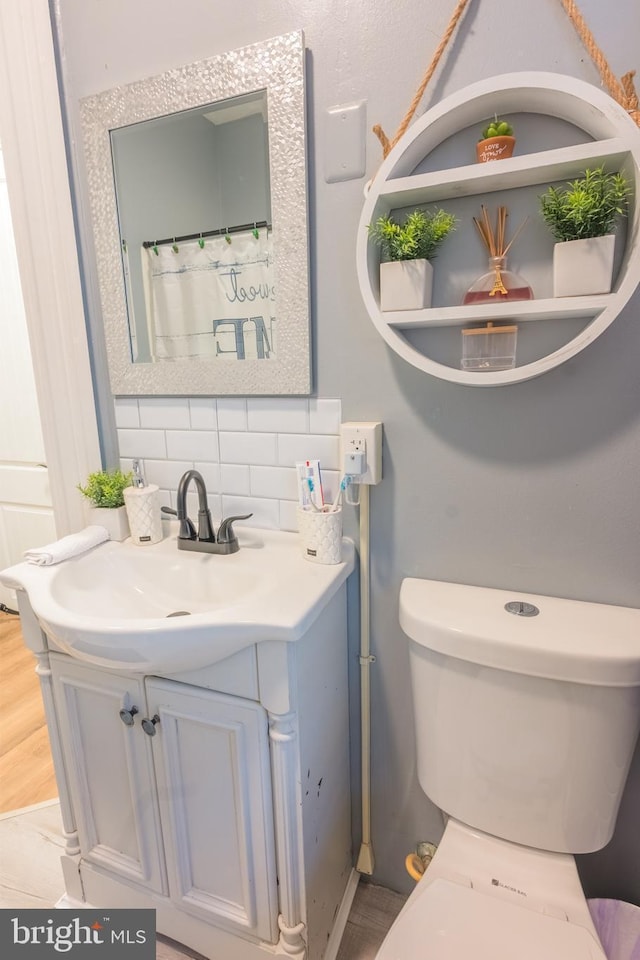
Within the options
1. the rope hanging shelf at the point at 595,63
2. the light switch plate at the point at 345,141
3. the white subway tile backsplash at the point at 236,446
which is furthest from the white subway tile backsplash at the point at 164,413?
the rope hanging shelf at the point at 595,63

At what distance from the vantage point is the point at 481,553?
0.96 meters

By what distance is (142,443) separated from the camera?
1.24m

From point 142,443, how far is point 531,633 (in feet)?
3.18

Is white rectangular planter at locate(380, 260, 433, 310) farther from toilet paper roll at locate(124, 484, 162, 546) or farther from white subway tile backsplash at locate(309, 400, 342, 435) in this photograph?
toilet paper roll at locate(124, 484, 162, 546)

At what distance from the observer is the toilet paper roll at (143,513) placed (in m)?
1.12

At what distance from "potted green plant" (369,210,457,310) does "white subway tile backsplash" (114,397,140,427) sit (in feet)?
2.26

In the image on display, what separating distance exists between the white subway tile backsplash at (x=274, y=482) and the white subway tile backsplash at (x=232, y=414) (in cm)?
11

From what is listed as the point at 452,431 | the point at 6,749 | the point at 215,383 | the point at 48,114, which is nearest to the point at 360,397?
the point at 452,431

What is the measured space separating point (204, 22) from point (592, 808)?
161 centimetres

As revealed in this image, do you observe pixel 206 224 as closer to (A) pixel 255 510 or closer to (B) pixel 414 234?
(B) pixel 414 234

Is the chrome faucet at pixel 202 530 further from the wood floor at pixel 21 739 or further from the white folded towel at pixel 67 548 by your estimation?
the wood floor at pixel 21 739

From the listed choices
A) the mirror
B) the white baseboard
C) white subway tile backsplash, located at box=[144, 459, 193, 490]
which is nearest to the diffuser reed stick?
the mirror

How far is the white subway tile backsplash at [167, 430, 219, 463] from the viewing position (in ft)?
3.81
